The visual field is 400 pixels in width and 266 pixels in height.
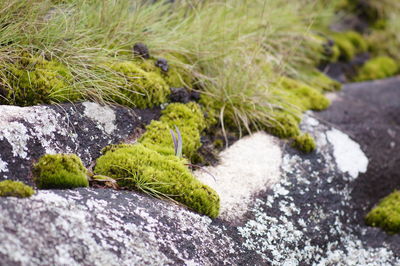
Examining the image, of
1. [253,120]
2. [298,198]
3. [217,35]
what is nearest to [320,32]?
[217,35]

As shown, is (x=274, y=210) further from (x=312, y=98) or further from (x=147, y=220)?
(x=312, y=98)

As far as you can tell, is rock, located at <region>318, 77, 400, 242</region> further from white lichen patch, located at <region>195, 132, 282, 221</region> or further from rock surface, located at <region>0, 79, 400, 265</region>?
white lichen patch, located at <region>195, 132, 282, 221</region>

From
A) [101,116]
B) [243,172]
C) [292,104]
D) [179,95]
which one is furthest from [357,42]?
[101,116]

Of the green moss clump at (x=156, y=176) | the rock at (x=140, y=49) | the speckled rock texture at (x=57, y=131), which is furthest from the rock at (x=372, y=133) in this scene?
the speckled rock texture at (x=57, y=131)

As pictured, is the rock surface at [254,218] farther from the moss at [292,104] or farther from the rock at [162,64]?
the rock at [162,64]

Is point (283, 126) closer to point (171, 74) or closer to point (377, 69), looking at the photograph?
point (171, 74)

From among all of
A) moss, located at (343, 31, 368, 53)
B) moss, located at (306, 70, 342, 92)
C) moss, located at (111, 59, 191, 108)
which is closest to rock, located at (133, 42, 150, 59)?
moss, located at (111, 59, 191, 108)
